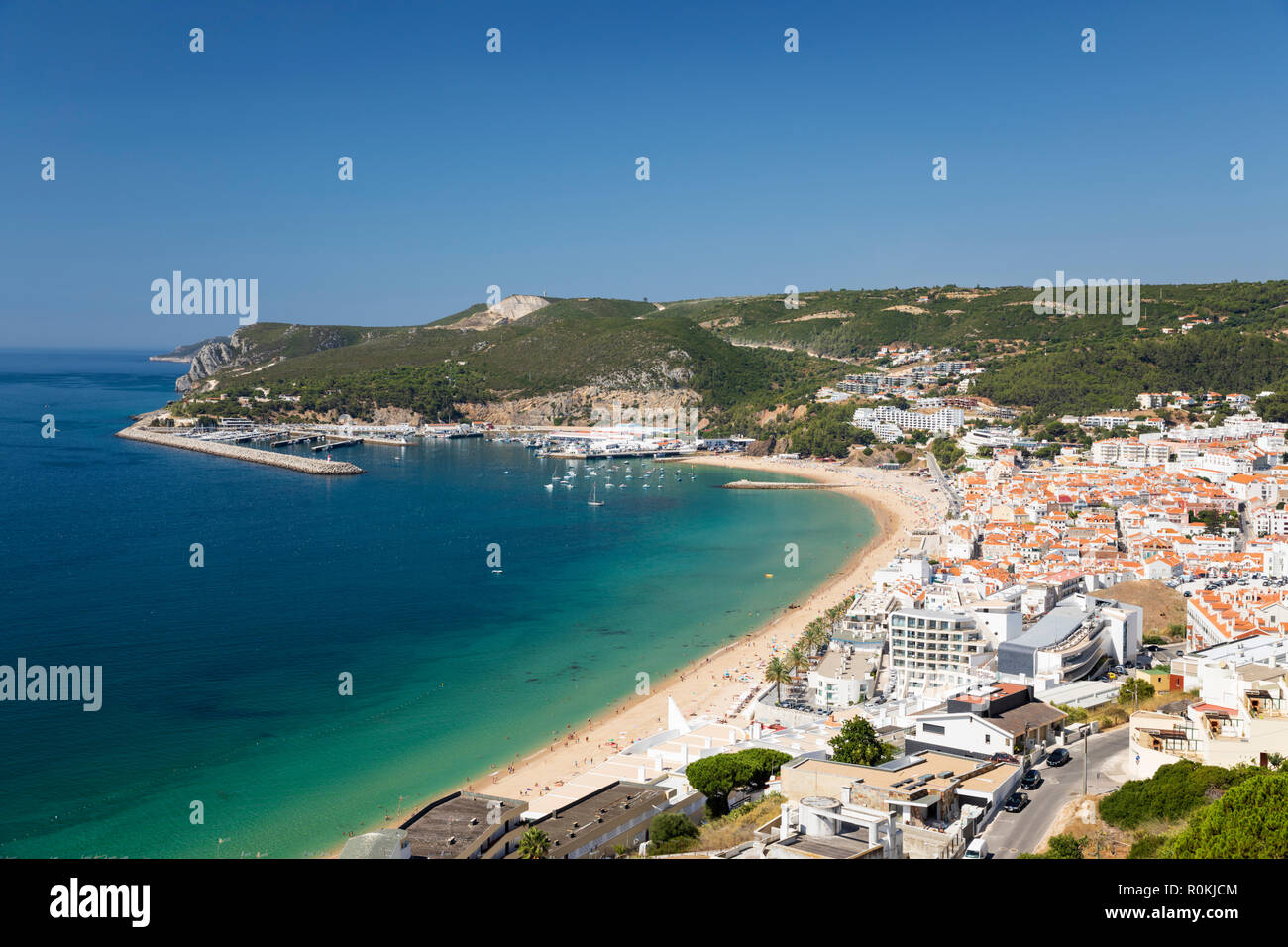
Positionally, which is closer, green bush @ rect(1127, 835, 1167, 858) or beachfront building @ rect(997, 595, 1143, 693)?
green bush @ rect(1127, 835, 1167, 858)

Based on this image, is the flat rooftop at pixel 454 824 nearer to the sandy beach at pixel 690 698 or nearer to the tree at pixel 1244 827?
the sandy beach at pixel 690 698

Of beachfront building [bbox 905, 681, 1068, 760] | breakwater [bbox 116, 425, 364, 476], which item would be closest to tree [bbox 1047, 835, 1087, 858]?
beachfront building [bbox 905, 681, 1068, 760]

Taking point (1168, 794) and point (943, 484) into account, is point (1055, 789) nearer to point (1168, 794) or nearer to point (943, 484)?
point (1168, 794)

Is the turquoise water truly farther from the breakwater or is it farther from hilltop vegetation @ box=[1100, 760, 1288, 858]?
hilltop vegetation @ box=[1100, 760, 1288, 858]

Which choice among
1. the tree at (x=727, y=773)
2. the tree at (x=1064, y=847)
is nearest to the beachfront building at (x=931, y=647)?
the tree at (x=727, y=773)

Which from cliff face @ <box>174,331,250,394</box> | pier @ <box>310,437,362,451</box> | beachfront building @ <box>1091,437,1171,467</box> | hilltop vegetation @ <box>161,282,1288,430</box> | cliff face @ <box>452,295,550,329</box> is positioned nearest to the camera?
beachfront building @ <box>1091,437,1171,467</box>

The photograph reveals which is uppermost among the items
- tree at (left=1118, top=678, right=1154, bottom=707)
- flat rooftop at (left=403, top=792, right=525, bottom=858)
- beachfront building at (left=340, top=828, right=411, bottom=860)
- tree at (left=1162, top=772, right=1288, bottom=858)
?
tree at (left=1162, top=772, right=1288, bottom=858)
